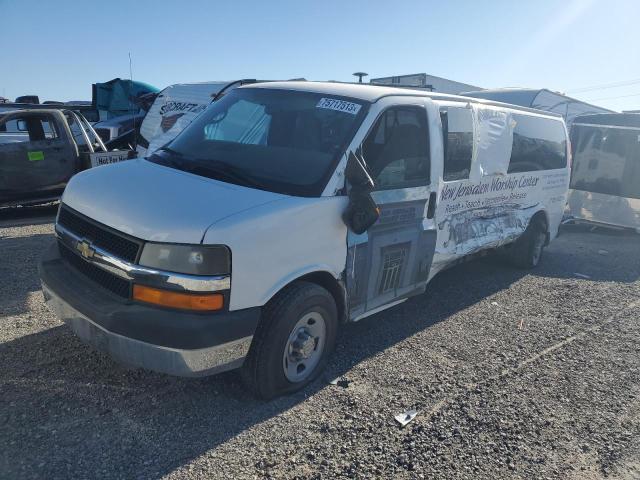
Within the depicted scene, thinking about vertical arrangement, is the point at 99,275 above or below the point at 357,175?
below

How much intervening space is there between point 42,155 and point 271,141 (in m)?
6.17

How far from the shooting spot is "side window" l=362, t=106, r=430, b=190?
368cm

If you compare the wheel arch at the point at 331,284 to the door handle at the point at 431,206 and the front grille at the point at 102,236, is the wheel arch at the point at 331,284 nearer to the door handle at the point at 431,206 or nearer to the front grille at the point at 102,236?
the front grille at the point at 102,236

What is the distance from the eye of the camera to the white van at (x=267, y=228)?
2.74 metres

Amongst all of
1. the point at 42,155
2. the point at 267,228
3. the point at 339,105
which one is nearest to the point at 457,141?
the point at 339,105

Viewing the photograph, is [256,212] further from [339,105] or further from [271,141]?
[339,105]

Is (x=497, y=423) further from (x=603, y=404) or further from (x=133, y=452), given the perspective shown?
(x=133, y=452)

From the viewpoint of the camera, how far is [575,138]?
10.1 metres

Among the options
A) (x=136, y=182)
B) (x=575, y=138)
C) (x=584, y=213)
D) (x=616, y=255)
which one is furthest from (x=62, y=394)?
(x=575, y=138)

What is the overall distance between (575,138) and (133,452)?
10231 millimetres

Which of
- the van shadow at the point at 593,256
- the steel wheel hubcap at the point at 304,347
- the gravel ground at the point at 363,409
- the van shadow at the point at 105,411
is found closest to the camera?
the van shadow at the point at 105,411

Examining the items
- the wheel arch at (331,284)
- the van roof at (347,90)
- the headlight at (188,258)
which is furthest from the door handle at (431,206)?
the headlight at (188,258)

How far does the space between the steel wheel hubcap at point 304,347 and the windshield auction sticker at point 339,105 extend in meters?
1.53

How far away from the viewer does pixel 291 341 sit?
129 inches
